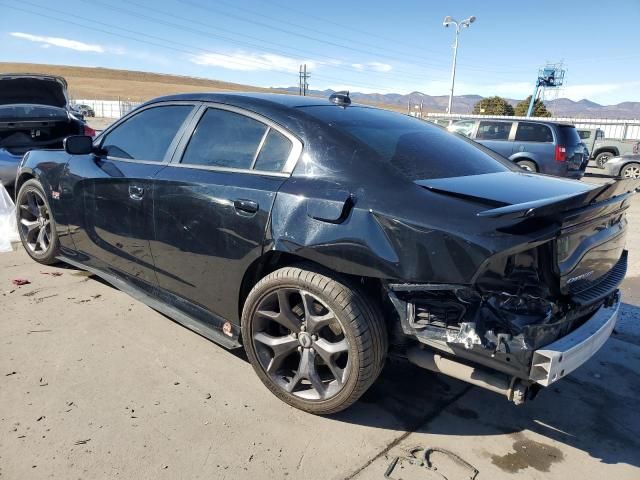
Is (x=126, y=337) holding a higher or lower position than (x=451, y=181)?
lower

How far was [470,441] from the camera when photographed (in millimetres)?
2566

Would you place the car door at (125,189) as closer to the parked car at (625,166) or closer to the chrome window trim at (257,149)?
the chrome window trim at (257,149)

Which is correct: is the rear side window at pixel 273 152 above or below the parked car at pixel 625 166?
above

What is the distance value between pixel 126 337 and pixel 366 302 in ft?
6.19

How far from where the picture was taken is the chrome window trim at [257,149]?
2.71m

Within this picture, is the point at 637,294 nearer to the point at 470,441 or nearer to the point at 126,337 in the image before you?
the point at 470,441

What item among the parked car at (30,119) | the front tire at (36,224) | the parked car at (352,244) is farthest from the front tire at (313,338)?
the parked car at (30,119)

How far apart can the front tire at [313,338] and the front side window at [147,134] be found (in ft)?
4.42

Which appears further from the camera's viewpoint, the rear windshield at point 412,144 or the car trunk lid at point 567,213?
the rear windshield at point 412,144

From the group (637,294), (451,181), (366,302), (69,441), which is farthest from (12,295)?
(637,294)

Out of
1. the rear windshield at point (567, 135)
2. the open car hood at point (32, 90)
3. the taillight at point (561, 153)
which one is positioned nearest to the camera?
the open car hood at point (32, 90)

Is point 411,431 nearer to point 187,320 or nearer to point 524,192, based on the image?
point 524,192

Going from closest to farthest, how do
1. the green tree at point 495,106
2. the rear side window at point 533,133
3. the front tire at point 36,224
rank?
the front tire at point 36,224 → the rear side window at point 533,133 → the green tree at point 495,106

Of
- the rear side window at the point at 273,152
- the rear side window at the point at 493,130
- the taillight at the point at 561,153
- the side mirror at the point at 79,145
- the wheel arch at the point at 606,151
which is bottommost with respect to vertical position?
the wheel arch at the point at 606,151
